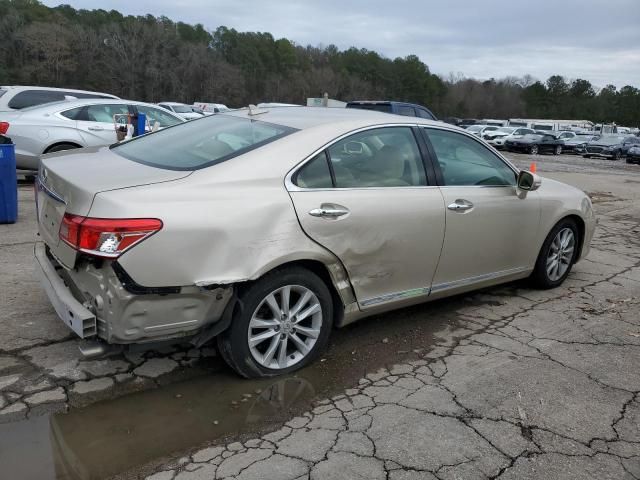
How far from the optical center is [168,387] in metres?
3.32

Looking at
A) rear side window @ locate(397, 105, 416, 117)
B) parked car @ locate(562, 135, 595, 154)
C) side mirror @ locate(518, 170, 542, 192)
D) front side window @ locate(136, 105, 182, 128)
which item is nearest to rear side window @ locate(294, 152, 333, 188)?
side mirror @ locate(518, 170, 542, 192)

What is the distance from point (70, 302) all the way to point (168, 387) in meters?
0.76

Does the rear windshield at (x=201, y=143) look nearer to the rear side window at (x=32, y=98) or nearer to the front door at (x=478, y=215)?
the front door at (x=478, y=215)

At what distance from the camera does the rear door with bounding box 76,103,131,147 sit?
965 centimetres

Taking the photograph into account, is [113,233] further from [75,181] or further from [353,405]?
[353,405]

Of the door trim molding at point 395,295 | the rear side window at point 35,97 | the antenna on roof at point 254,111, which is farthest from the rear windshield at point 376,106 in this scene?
the door trim molding at point 395,295

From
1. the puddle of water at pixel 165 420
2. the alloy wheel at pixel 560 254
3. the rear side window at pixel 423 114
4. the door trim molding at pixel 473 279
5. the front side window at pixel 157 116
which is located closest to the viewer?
the puddle of water at pixel 165 420

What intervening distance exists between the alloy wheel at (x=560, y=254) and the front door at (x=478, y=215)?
19.0 inches

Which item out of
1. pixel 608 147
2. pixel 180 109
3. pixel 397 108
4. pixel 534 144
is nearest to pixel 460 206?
pixel 397 108

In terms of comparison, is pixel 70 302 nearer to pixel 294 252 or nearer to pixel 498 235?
pixel 294 252

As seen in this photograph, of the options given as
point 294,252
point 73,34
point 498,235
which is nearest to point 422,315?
point 498,235

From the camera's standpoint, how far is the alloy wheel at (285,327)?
10.8 ft

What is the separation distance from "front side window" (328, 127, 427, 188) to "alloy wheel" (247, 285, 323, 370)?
2.49ft

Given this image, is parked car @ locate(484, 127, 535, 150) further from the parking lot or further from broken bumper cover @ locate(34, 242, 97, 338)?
broken bumper cover @ locate(34, 242, 97, 338)
